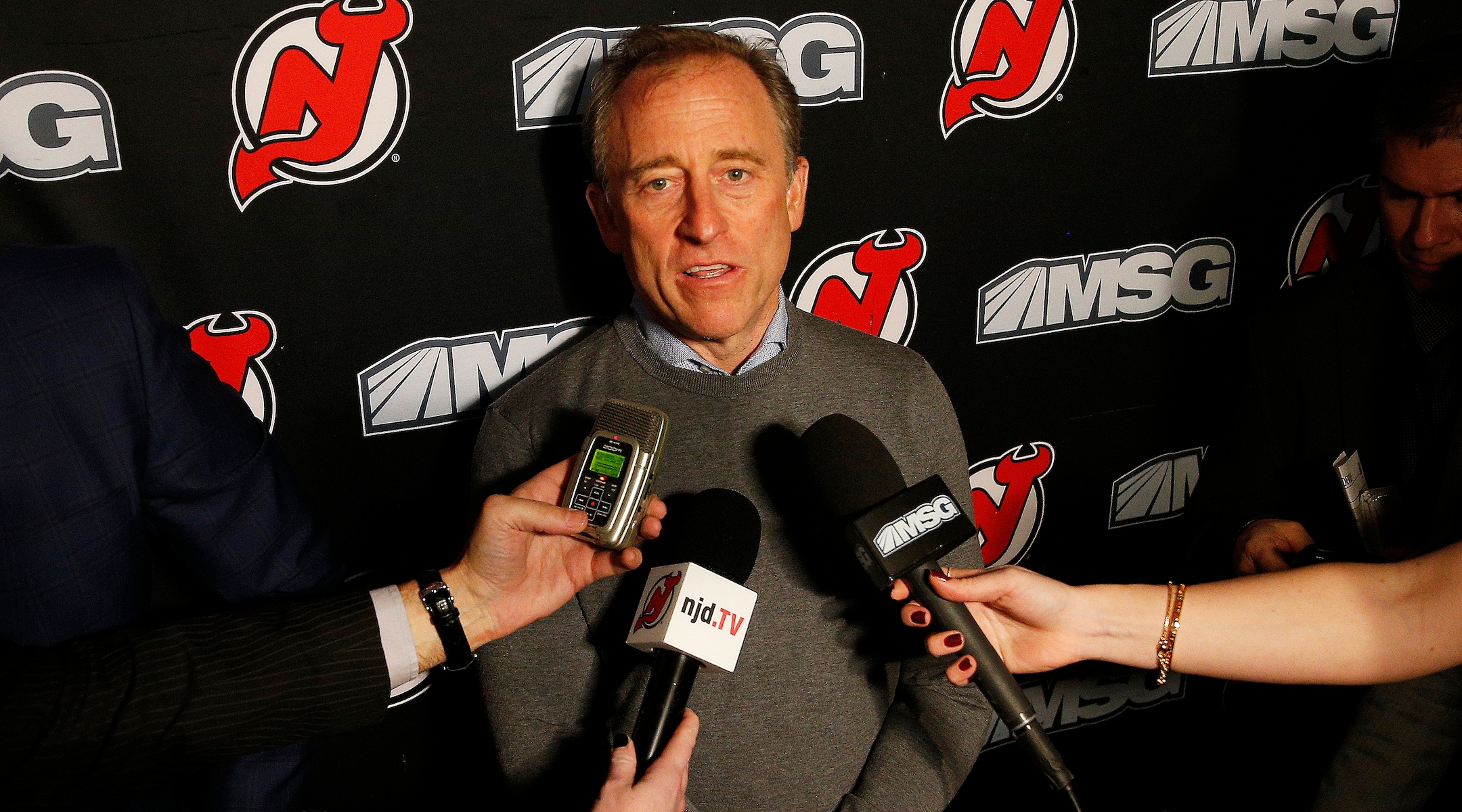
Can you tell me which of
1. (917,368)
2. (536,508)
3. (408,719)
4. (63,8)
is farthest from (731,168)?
(408,719)

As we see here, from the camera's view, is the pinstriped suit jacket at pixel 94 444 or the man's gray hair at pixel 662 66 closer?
the pinstriped suit jacket at pixel 94 444

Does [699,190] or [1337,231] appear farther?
[1337,231]

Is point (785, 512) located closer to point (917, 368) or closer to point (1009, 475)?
point (917, 368)

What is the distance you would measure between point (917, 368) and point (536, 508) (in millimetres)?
707

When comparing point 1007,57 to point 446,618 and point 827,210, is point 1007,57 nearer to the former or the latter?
point 827,210

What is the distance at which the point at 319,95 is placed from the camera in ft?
5.19

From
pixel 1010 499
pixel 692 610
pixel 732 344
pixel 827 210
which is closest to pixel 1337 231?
pixel 1010 499

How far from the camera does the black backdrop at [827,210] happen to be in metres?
1.54

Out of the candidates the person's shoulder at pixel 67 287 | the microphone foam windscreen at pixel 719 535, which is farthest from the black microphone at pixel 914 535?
the person's shoulder at pixel 67 287

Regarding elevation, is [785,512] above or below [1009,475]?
above

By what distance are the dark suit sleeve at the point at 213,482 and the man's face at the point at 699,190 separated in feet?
→ 1.98

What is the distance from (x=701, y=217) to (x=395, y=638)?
72cm

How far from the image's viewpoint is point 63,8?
1439 mm

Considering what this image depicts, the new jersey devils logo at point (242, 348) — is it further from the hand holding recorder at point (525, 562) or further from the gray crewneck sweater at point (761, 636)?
the hand holding recorder at point (525, 562)
